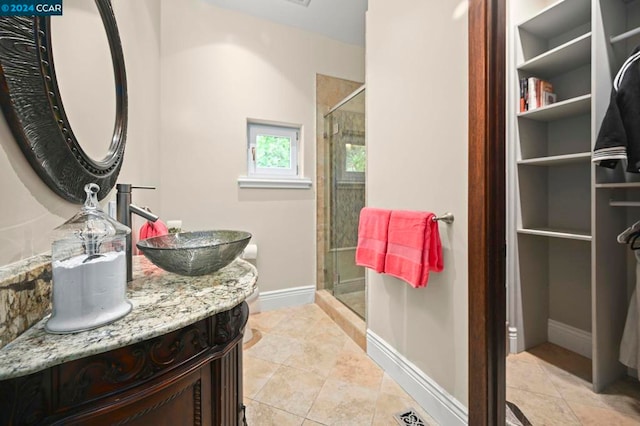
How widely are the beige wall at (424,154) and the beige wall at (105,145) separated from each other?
4.44 ft

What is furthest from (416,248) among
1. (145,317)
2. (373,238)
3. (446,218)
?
(145,317)

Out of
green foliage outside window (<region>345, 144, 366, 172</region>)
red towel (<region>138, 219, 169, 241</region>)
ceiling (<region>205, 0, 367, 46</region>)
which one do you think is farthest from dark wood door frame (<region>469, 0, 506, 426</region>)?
ceiling (<region>205, 0, 367, 46</region>)

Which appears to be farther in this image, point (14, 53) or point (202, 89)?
point (202, 89)

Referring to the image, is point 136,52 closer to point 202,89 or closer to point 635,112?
point 202,89

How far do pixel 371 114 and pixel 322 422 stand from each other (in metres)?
1.73

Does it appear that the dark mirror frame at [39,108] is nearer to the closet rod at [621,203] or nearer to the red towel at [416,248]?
the red towel at [416,248]

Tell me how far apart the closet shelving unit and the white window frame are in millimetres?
1722

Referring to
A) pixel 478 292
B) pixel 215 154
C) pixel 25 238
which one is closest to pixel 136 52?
pixel 215 154

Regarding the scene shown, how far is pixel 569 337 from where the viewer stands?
5.90 ft

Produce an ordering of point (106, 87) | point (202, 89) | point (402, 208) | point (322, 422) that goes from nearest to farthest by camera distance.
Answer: point (106, 87) < point (322, 422) < point (402, 208) < point (202, 89)

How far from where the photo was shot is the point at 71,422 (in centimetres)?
43

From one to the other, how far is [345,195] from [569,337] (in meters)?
1.91

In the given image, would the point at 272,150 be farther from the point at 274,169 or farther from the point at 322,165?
the point at 322,165

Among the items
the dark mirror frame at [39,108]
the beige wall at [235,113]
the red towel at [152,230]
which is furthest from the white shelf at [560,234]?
the dark mirror frame at [39,108]
